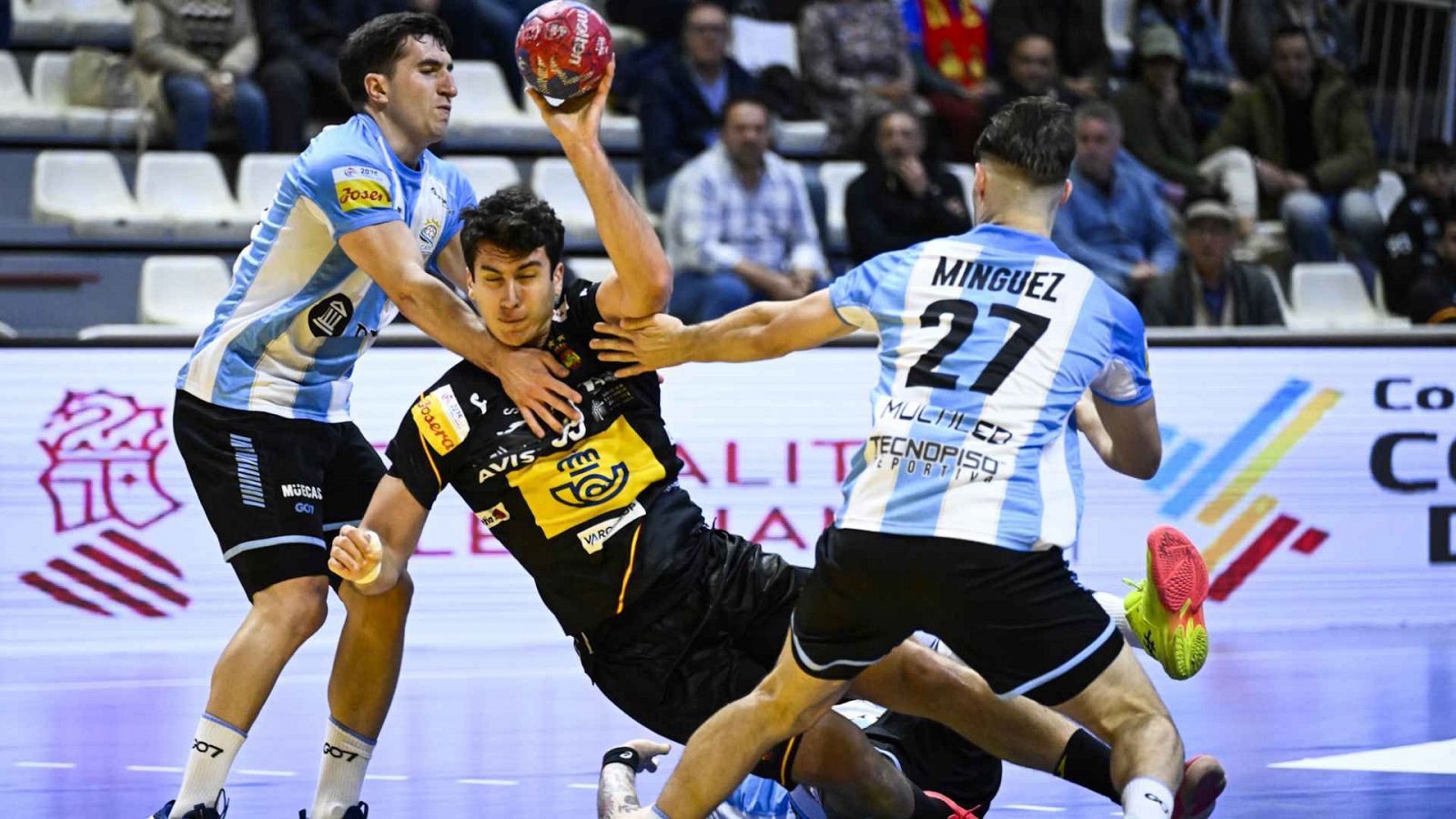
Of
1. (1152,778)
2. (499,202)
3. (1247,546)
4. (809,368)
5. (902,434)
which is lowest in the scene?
(1247,546)

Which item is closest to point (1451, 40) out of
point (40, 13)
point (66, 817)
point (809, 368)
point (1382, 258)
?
point (1382, 258)

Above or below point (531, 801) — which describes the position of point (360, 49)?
above

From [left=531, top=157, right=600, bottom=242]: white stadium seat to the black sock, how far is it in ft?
20.2

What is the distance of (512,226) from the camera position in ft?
13.6

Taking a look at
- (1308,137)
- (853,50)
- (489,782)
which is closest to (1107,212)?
(853,50)

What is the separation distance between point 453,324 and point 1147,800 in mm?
1833

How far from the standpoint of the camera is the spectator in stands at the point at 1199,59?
1196 cm

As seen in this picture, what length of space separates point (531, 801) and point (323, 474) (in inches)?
41.2

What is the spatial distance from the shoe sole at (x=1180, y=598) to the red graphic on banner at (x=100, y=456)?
4.43m

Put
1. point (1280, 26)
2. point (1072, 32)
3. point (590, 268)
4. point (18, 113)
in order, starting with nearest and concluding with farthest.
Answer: point (590, 268) → point (18, 113) → point (1072, 32) → point (1280, 26)

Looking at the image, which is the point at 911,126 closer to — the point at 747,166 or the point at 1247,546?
the point at 747,166

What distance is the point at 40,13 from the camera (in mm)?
10633

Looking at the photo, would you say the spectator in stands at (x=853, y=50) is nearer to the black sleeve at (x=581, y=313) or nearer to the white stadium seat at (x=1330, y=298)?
the white stadium seat at (x=1330, y=298)

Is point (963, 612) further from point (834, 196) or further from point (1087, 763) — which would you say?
point (834, 196)
